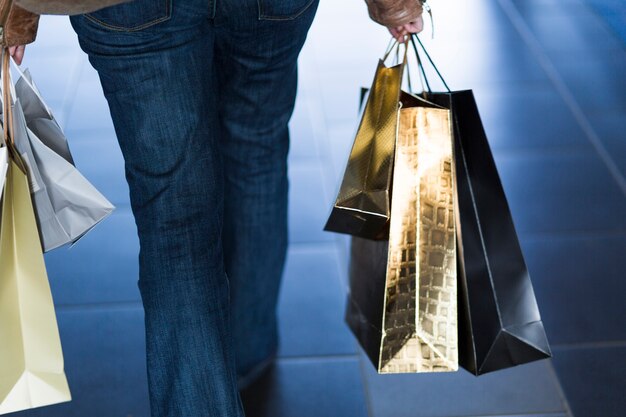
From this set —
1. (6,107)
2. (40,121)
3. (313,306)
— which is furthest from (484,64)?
(6,107)

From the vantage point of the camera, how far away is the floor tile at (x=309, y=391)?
78.6 inches

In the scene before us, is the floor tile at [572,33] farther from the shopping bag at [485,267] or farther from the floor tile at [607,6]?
the shopping bag at [485,267]

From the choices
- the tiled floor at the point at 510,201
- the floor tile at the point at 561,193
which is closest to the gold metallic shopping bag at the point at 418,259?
the tiled floor at the point at 510,201

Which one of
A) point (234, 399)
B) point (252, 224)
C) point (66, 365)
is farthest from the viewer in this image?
point (66, 365)

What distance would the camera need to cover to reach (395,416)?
6.47 feet

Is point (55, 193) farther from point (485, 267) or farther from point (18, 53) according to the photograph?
point (485, 267)

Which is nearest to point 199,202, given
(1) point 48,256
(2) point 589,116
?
(1) point 48,256

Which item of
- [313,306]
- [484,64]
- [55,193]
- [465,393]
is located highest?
[484,64]

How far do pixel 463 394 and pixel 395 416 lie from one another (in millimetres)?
158

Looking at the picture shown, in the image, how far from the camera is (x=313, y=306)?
234cm

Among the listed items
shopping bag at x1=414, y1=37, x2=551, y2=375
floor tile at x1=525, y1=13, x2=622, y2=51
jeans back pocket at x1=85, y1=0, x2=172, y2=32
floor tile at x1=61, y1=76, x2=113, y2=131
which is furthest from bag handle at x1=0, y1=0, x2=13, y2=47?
floor tile at x1=525, y1=13, x2=622, y2=51

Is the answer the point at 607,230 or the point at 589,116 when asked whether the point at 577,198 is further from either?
the point at 589,116

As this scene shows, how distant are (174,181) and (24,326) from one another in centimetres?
29

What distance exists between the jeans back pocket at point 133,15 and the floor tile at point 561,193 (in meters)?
1.52
